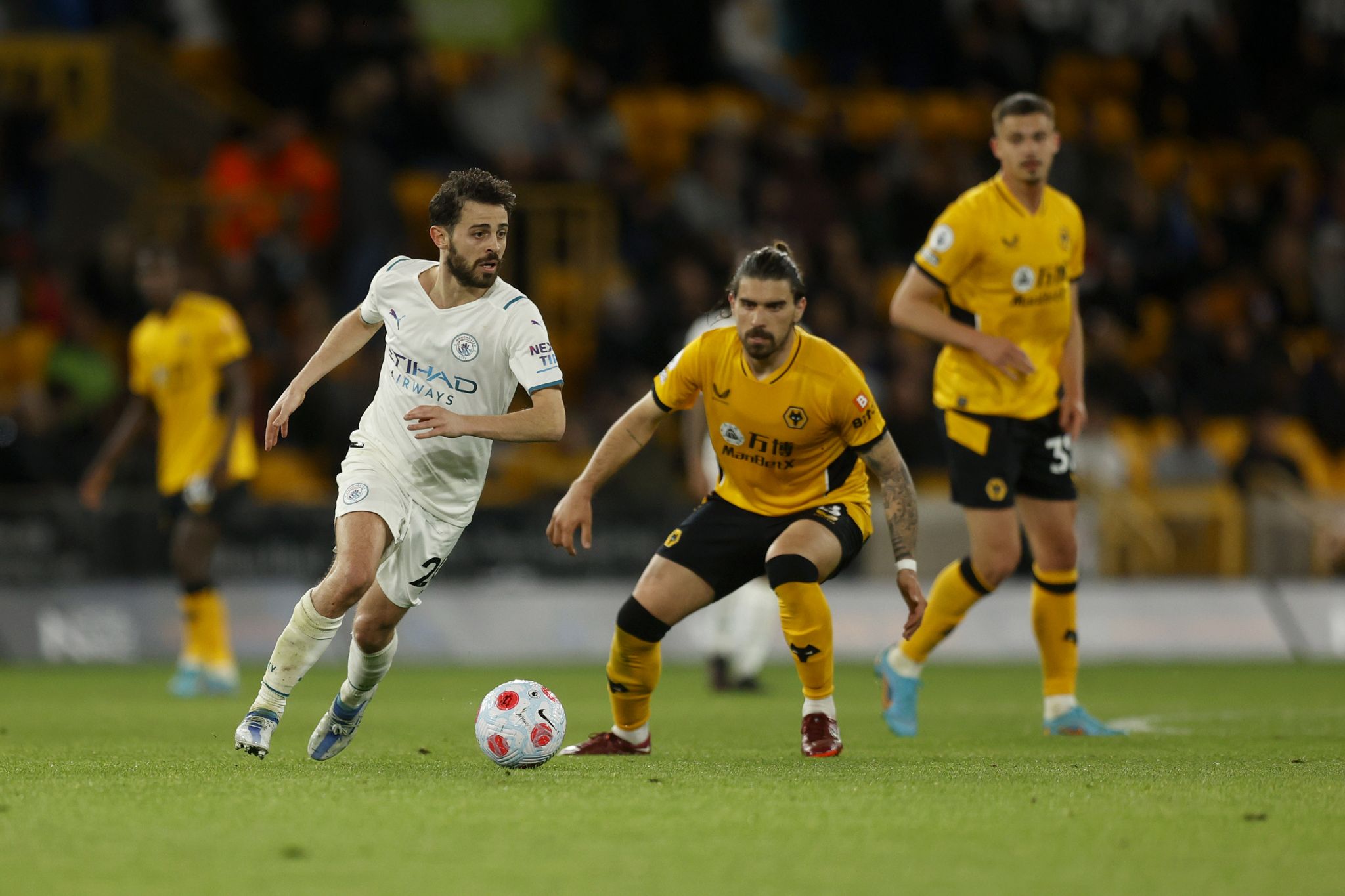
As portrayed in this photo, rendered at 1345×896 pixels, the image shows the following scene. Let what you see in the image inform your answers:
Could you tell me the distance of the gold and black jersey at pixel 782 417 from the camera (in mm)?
6574

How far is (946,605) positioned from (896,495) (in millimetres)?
1374

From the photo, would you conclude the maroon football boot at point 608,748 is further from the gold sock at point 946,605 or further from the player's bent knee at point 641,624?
the gold sock at point 946,605

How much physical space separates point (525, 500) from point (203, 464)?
3.38 metres

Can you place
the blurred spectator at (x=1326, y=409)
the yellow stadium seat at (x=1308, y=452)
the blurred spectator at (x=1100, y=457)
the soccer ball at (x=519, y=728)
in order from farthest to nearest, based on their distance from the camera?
the blurred spectator at (x=1326, y=409) → the yellow stadium seat at (x=1308, y=452) → the blurred spectator at (x=1100, y=457) → the soccer ball at (x=519, y=728)

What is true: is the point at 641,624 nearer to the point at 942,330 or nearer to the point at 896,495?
the point at 896,495

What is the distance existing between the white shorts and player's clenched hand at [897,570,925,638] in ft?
5.34

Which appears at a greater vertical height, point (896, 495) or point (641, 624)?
point (896, 495)

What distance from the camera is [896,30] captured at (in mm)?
20156

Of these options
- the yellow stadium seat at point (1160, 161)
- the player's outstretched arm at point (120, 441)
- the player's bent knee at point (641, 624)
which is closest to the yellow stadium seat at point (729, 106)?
the yellow stadium seat at point (1160, 161)

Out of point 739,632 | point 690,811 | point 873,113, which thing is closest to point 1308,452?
point 873,113

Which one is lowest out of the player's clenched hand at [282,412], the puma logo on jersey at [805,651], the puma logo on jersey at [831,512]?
the puma logo on jersey at [805,651]

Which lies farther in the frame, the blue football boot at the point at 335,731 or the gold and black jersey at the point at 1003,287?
the gold and black jersey at the point at 1003,287

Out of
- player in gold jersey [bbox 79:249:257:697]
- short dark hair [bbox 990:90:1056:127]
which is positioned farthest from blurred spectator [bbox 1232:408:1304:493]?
player in gold jersey [bbox 79:249:257:697]

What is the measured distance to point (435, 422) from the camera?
5.87 m
